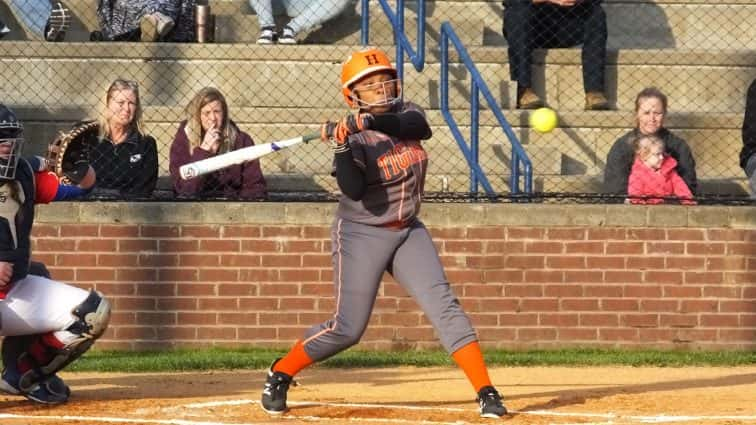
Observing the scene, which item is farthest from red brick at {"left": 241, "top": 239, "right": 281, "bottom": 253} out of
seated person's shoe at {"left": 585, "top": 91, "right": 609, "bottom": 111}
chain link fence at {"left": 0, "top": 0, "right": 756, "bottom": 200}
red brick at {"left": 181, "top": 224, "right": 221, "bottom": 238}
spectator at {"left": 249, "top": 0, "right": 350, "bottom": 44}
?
seated person's shoe at {"left": 585, "top": 91, "right": 609, "bottom": 111}

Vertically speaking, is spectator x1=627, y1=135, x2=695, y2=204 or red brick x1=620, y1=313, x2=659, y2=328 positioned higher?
spectator x1=627, y1=135, x2=695, y2=204

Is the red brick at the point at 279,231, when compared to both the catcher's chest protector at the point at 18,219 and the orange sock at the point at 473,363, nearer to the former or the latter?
the catcher's chest protector at the point at 18,219

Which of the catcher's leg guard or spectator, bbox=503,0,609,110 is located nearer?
the catcher's leg guard

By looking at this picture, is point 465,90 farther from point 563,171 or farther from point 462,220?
point 462,220

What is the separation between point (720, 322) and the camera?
10047 mm

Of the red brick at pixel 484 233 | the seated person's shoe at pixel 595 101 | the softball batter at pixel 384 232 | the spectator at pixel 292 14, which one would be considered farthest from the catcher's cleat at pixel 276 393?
the spectator at pixel 292 14

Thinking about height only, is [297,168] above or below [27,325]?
above

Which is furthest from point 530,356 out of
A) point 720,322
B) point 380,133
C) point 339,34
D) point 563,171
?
point 339,34

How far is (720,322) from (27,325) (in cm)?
465

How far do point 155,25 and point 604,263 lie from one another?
13.2ft

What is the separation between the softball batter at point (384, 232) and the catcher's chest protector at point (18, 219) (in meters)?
1.39

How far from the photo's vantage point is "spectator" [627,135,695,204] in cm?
1028

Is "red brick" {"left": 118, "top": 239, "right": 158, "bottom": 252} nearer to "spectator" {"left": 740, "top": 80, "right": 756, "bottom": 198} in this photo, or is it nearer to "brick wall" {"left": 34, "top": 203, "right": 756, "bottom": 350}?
"brick wall" {"left": 34, "top": 203, "right": 756, "bottom": 350}

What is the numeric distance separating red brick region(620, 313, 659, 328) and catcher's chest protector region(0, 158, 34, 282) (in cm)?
414
